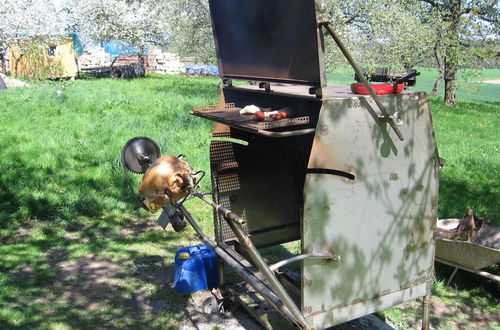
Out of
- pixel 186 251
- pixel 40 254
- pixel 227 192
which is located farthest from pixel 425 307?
pixel 40 254

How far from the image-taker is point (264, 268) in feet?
8.56

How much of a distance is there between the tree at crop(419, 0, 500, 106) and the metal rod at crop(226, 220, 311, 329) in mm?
14037

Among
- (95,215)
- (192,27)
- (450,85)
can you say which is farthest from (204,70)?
(95,215)

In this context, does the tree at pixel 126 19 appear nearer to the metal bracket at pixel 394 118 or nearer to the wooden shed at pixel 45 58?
the wooden shed at pixel 45 58

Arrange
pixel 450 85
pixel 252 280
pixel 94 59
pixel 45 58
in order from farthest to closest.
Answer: pixel 94 59 < pixel 45 58 < pixel 450 85 < pixel 252 280

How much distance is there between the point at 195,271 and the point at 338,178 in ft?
6.03

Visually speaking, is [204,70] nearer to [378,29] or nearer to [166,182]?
[378,29]

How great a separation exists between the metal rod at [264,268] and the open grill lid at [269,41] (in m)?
0.90

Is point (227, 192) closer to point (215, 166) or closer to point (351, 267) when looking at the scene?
point (215, 166)

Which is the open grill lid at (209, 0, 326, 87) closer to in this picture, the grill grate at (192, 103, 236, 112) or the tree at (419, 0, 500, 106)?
the grill grate at (192, 103, 236, 112)

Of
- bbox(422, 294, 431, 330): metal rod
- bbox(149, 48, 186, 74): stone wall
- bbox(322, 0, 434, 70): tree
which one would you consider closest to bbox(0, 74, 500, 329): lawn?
bbox(422, 294, 431, 330): metal rod

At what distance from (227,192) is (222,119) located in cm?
107

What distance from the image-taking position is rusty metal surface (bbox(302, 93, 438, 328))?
266cm

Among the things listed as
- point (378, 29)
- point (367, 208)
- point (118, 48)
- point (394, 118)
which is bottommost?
point (367, 208)
